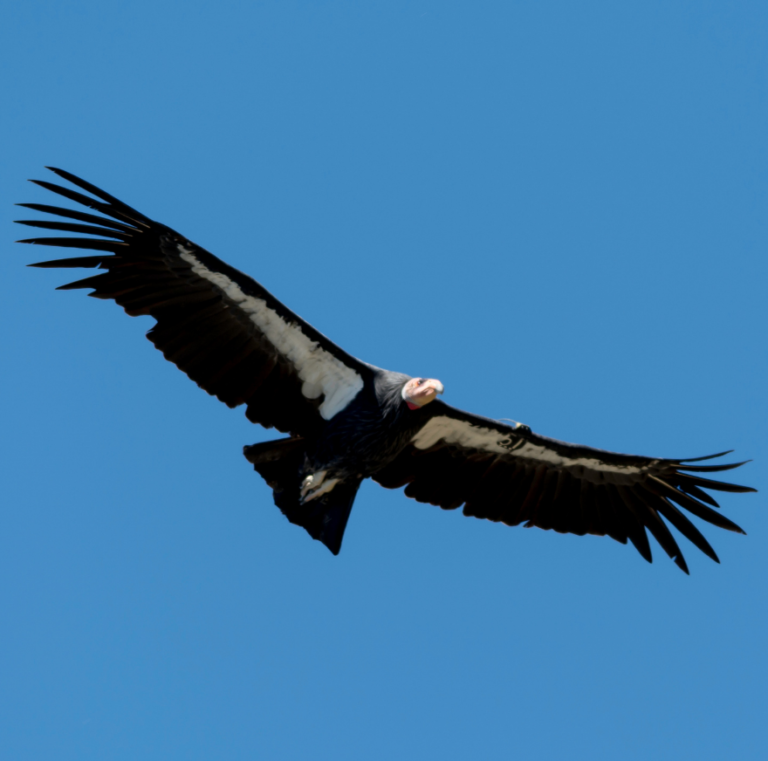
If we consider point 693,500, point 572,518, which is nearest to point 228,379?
point 572,518

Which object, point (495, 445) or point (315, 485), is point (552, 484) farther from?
point (315, 485)

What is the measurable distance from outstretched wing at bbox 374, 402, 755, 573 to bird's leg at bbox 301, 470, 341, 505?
112 centimetres

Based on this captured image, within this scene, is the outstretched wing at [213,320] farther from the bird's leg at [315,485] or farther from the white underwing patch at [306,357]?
the bird's leg at [315,485]

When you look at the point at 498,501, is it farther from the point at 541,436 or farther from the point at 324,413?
the point at 324,413

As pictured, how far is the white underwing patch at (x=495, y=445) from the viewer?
12086mm

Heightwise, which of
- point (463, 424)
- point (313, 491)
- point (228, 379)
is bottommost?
point (313, 491)

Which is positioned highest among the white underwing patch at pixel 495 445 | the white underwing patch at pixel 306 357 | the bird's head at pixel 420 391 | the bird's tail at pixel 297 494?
the white underwing patch at pixel 495 445

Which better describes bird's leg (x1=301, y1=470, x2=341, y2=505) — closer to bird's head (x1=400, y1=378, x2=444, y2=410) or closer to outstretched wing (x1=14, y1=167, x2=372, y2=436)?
outstretched wing (x1=14, y1=167, x2=372, y2=436)

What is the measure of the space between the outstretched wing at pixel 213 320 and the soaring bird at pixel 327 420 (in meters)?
0.01

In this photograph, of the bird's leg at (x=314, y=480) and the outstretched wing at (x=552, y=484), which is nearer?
the bird's leg at (x=314, y=480)

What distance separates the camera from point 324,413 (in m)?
11.4

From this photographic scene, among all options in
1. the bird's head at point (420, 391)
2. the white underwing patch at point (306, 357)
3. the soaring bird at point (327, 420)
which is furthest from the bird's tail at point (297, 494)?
the bird's head at point (420, 391)

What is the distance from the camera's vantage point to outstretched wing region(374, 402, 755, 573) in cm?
1227

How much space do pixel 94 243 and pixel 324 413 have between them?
3.16m
